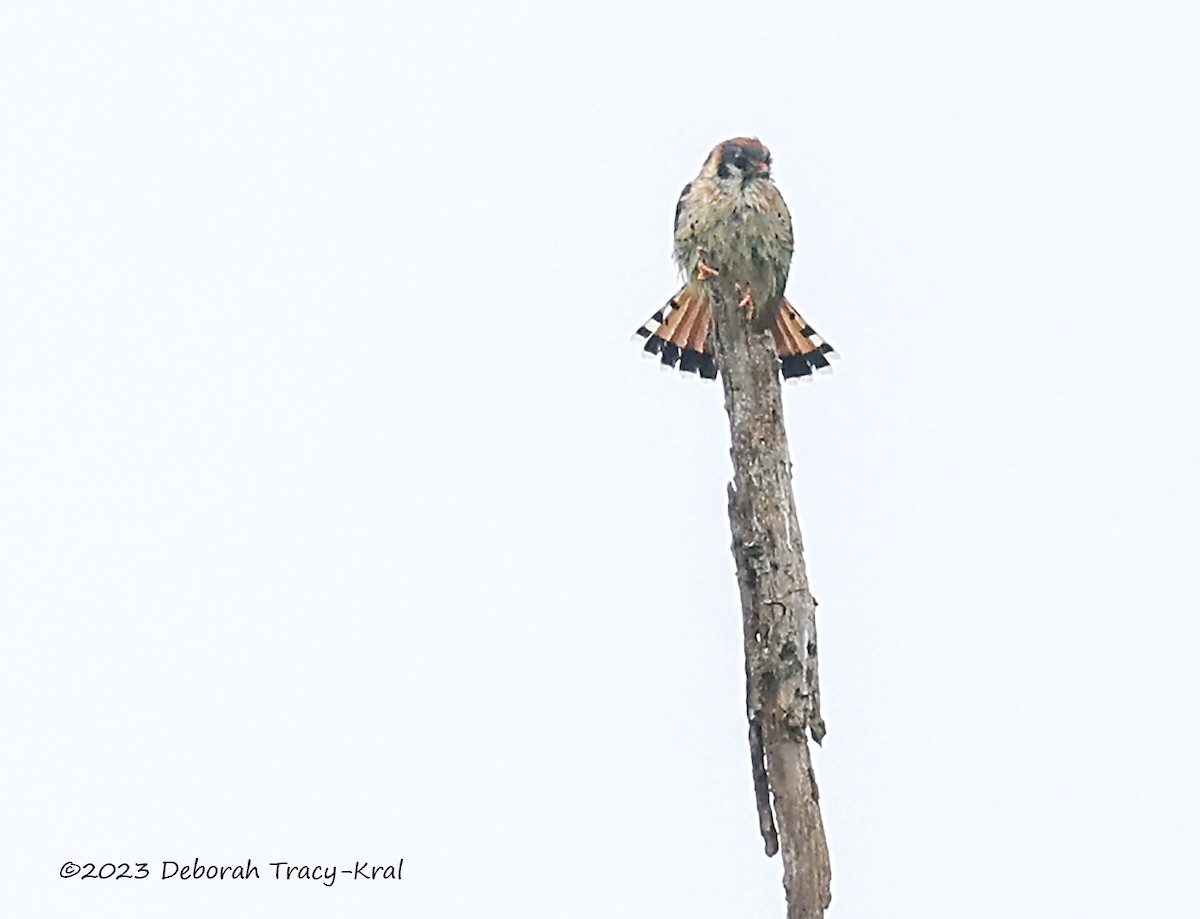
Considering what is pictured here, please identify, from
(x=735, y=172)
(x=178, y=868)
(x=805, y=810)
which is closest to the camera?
(x=805, y=810)

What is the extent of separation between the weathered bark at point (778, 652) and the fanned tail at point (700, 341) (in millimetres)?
565

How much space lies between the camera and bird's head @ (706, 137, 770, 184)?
5.65m

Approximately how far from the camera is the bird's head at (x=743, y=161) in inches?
223

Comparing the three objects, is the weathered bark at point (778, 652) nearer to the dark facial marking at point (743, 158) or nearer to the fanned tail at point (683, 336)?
the fanned tail at point (683, 336)

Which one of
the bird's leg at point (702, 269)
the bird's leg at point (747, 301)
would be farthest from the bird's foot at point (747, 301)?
the bird's leg at point (702, 269)

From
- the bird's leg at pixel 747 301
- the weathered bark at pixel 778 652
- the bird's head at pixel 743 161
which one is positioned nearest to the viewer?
the weathered bark at pixel 778 652

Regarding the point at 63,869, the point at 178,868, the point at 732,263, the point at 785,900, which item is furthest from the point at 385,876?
the point at 732,263

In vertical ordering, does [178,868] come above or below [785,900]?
above

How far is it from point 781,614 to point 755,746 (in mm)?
483

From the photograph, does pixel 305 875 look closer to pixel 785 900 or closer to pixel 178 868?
pixel 178 868

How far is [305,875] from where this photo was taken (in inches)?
248

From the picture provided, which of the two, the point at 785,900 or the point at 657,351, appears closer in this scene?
the point at 785,900

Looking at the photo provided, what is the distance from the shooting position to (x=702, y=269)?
557 centimetres

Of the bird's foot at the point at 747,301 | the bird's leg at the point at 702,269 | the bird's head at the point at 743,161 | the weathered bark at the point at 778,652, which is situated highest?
the bird's head at the point at 743,161
